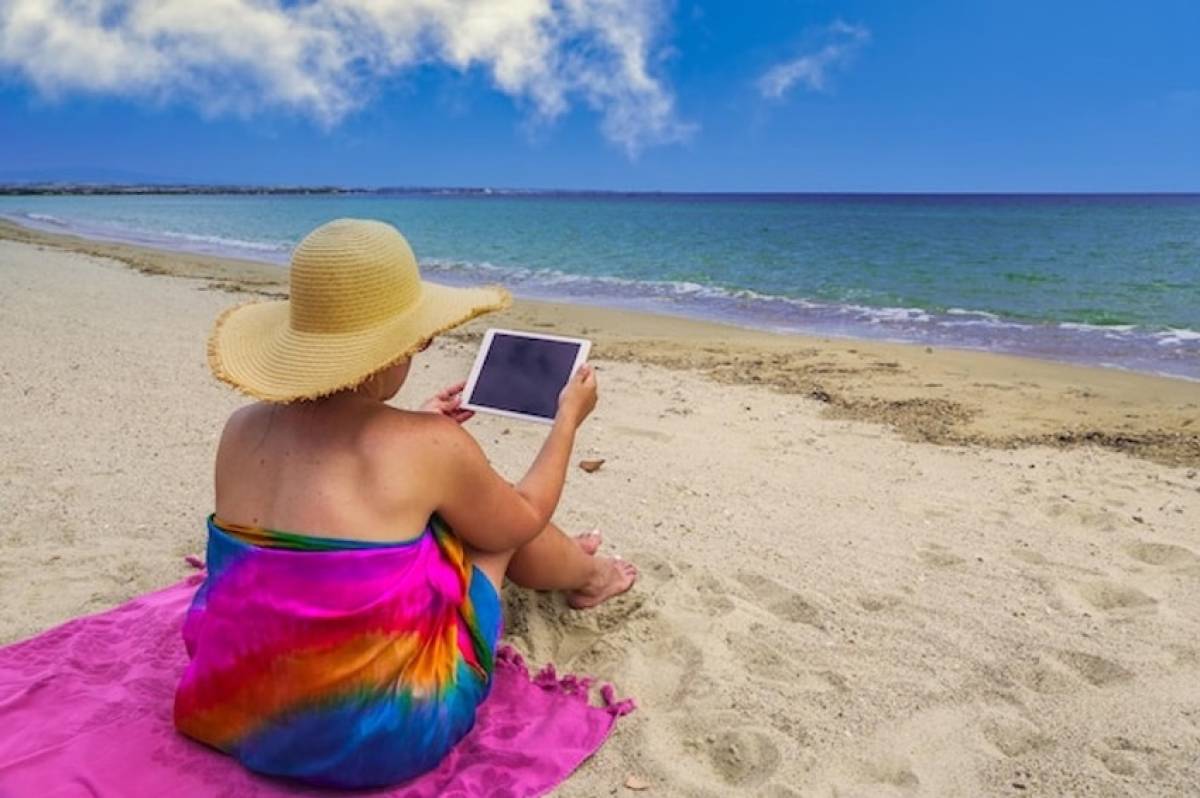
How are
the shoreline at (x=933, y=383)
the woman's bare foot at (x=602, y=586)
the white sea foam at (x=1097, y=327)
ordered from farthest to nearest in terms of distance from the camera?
the white sea foam at (x=1097, y=327) < the shoreline at (x=933, y=383) < the woman's bare foot at (x=602, y=586)

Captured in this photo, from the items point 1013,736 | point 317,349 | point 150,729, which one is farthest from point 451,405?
point 1013,736

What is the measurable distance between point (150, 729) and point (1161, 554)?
11.9ft

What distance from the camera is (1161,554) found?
377 cm

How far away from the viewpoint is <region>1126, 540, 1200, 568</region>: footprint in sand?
12.1 feet

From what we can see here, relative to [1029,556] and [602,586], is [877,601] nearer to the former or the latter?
[1029,556]

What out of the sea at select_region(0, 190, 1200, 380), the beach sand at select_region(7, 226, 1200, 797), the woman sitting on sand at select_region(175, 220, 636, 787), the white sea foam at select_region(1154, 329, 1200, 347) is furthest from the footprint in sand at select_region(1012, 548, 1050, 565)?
the white sea foam at select_region(1154, 329, 1200, 347)

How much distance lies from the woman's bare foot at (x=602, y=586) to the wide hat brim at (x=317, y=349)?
→ 1240 mm

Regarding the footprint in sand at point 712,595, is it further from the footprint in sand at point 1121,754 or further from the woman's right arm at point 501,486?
the footprint in sand at point 1121,754

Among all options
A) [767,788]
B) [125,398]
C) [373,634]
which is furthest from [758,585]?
[125,398]

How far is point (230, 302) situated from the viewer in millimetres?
11219

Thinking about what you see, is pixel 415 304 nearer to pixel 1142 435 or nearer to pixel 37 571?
pixel 37 571

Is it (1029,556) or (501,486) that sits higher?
(501,486)

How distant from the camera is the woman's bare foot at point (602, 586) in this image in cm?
319

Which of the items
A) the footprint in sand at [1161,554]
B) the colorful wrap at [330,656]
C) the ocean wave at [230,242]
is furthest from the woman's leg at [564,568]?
the ocean wave at [230,242]
